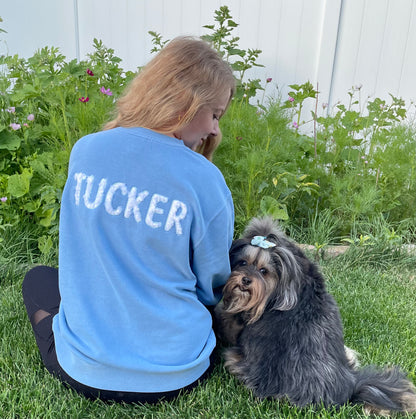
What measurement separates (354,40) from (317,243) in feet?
10.4

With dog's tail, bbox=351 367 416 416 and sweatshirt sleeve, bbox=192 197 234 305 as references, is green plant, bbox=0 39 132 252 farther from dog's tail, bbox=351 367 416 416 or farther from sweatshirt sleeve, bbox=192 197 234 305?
dog's tail, bbox=351 367 416 416

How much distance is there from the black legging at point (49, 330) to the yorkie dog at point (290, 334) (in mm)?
375

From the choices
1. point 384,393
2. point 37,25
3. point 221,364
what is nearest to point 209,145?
point 221,364

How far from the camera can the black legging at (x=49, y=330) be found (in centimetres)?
187

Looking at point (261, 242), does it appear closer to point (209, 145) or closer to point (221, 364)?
point (209, 145)

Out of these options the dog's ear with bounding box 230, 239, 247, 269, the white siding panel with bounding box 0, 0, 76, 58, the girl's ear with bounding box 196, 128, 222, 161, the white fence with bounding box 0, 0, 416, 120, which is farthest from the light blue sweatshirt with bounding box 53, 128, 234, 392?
the white siding panel with bounding box 0, 0, 76, 58

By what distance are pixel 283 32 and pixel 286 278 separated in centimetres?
447

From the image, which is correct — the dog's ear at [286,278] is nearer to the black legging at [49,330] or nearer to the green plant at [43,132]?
the black legging at [49,330]

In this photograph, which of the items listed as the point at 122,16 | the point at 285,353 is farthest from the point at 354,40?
the point at 285,353

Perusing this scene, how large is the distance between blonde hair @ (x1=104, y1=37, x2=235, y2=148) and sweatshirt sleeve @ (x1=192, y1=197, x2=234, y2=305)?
39cm

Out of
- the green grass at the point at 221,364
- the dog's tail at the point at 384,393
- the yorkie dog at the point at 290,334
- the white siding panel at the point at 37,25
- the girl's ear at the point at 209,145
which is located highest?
the white siding panel at the point at 37,25

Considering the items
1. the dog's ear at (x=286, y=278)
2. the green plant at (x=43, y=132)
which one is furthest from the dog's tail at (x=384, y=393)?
the green plant at (x=43, y=132)

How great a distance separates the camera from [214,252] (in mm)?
1693

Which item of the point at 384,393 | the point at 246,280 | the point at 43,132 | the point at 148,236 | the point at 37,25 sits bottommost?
the point at 384,393
